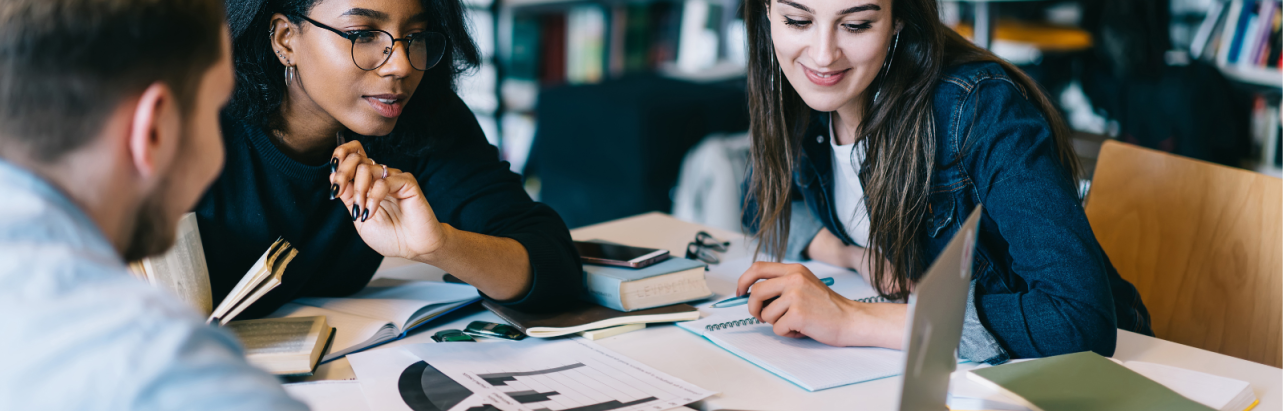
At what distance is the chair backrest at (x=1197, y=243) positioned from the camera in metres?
1.26

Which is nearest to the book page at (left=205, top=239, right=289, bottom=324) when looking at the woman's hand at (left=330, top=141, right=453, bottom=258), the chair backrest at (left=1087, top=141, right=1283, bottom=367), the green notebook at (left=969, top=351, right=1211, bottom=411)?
the woman's hand at (left=330, top=141, right=453, bottom=258)

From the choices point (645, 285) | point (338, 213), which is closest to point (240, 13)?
point (338, 213)

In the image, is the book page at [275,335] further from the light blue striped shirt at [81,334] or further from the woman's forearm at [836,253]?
the woman's forearm at [836,253]

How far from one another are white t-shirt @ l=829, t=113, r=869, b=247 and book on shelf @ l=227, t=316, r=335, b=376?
74 cm

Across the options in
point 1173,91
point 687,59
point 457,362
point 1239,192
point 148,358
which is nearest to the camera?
point 148,358

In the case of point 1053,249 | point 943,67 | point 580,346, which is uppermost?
point 943,67

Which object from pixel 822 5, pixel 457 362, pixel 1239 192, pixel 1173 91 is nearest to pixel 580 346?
pixel 457 362

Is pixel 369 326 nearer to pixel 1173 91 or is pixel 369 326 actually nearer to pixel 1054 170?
pixel 1054 170

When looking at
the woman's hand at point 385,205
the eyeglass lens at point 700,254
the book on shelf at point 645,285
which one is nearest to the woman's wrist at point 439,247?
the woman's hand at point 385,205

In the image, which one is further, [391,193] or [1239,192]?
[1239,192]

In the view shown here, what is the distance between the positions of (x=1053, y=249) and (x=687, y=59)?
2.99 metres

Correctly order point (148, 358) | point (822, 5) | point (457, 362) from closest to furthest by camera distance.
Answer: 1. point (148, 358)
2. point (457, 362)
3. point (822, 5)

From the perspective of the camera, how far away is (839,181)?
137 centimetres

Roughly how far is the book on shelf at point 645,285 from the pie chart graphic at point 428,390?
11.5 inches
